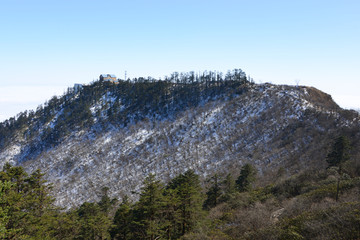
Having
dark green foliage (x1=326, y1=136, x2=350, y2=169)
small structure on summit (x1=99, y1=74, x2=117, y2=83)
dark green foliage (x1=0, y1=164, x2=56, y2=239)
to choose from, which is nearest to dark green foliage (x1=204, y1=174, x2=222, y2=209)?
dark green foliage (x1=326, y1=136, x2=350, y2=169)

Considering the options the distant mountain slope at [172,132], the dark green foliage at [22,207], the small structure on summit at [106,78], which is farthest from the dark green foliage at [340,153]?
the small structure on summit at [106,78]

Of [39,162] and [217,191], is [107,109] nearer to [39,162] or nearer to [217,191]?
[39,162]

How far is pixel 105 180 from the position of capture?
7875 centimetres

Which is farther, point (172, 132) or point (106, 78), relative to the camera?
point (106, 78)

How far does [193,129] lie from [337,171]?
61444 mm

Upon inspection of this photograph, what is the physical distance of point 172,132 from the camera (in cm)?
9106

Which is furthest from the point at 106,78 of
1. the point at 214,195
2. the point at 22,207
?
the point at 22,207

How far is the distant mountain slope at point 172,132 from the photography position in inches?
2430

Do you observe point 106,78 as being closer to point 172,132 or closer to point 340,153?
point 172,132

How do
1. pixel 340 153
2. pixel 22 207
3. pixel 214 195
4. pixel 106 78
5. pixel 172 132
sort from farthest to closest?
1. pixel 106 78
2. pixel 172 132
3. pixel 214 195
4. pixel 340 153
5. pixel 22 207

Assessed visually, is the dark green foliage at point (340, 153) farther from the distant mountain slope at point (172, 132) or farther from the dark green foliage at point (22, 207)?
the dark green foliage at point (22, 207)

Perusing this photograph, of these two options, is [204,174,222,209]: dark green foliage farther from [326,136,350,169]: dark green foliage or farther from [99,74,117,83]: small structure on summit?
[99,74,117,83]: small structure on summit

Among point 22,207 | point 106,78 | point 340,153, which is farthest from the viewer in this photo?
point 106,78

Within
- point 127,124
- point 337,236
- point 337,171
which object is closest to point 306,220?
point 337,236
